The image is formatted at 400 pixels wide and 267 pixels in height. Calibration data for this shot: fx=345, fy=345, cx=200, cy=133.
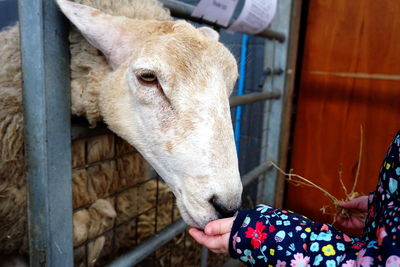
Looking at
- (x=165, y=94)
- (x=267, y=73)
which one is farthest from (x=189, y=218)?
(x=267, y=73)

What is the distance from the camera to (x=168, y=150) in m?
0.90

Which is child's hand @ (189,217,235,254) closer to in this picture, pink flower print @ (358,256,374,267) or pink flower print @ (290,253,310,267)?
pink flower print @ (290,253,310,267)

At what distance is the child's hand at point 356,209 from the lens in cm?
117

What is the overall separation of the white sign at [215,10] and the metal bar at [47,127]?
52 cm

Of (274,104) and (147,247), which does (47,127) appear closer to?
(147,247)

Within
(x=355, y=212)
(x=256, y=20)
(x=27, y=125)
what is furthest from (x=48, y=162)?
(x=256, y=20)

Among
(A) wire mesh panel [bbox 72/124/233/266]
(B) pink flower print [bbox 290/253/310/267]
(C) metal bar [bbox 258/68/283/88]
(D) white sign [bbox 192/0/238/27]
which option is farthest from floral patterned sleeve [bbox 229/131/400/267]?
(C) metal bar [bbox 258/68/283/88]

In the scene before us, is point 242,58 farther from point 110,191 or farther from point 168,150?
point 168,150

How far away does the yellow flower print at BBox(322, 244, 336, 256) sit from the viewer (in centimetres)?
74

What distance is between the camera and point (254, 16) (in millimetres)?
1568

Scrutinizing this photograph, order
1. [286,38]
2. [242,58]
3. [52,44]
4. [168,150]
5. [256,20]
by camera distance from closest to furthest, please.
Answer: [52,44]
[168,150]
[256,20]
[286,38]
[242,58]

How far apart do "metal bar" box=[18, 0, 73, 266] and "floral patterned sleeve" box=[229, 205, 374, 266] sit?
1.41 ft

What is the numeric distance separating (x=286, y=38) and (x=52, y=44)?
1.75m

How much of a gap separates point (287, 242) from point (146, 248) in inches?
20.4
